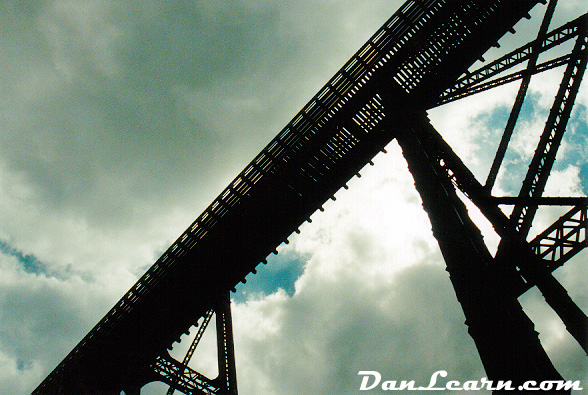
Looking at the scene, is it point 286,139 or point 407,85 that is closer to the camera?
point 407,85

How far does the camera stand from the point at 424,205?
655 cm

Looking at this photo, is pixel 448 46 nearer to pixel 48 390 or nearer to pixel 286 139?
pixel 286 139

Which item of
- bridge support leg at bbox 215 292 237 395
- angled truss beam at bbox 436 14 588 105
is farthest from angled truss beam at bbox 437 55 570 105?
bridge support leg at bbox 215 292 237 395

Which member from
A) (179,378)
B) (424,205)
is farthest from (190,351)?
Result: (424,205)

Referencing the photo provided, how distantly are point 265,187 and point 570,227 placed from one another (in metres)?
8.17

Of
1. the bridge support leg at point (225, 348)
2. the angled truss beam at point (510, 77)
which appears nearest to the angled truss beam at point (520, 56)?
the angled truss beam at point (510, 77)

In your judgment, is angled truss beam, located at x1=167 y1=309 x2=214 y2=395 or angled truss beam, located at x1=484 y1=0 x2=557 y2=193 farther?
angled truss beam, located at x1=167 y1=309 x2=214 y2=395

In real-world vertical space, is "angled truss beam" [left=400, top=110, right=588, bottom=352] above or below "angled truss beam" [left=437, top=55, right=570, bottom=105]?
below

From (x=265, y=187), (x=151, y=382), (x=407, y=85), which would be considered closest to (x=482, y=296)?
(x=407, y=85)

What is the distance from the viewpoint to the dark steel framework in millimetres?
5254

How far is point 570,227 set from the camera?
5.51m

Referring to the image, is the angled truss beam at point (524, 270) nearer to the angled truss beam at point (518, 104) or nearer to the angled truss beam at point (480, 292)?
the angled truss beam at point (480, 292)

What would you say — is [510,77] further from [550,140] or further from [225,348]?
[225,348]

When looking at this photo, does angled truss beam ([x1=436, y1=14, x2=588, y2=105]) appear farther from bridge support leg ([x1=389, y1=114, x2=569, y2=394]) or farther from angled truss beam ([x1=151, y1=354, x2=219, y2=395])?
angled truss beam ([x1=151, y1=354, x2=219, y2=395])
